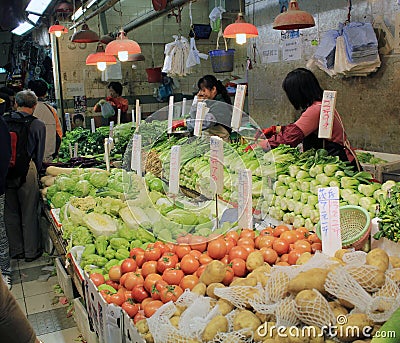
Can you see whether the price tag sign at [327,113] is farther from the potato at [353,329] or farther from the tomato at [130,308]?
the potato at [353,329]

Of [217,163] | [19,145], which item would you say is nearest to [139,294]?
[217,163]

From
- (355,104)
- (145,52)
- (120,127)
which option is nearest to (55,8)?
(145,52)

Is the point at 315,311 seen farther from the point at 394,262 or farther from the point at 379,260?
the point at 394,262

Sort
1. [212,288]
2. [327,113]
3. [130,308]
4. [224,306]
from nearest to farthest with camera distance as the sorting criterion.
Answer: [224,306] < [212,288] < [130,308] < [327,113]

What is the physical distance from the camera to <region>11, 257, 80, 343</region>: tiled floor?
166 inches

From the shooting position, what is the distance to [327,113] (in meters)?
3.68

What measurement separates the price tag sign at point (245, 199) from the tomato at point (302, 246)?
488mm

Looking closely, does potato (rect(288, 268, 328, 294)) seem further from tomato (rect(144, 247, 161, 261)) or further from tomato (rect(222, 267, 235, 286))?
tomato (rect(144, 247, 161, 261))

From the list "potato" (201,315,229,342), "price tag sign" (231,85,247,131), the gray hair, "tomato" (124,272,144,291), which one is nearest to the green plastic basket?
"potato" (201,315,229,342)

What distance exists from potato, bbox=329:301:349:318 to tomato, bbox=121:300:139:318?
3.66ft

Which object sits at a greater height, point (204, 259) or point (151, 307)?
point (204, 259)

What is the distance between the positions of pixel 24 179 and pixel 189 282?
4.11 metres

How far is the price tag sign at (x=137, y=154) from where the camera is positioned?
4.00 metres

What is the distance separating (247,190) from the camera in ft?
10.0
